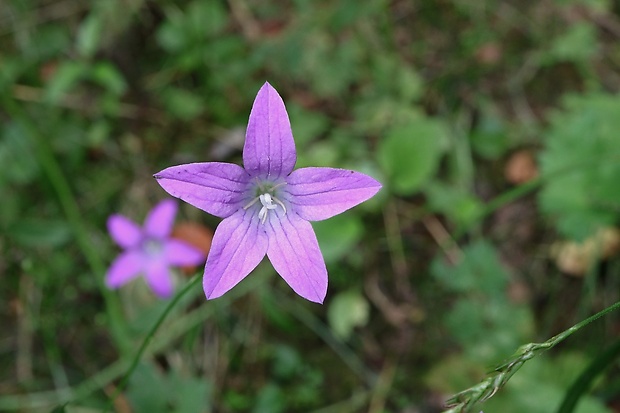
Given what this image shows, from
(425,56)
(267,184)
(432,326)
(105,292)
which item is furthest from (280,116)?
(425,56)

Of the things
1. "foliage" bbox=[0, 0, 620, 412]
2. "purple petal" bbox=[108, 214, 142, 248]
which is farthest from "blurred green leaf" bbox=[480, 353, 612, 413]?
"purple petal" bbox=[108, 214, 142, 248]

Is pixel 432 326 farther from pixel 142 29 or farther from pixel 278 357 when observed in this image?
pixel 142 29

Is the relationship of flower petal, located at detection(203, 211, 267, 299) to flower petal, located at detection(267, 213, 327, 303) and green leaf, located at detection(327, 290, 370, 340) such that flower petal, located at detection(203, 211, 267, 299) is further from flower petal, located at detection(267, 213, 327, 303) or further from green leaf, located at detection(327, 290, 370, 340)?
green leaf, located at detection(327, 290, 370, 340)

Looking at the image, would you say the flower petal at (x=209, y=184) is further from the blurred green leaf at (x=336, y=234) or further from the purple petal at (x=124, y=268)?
the purple petal at (x=124, y=268)

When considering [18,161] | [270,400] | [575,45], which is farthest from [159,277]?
[575,45]

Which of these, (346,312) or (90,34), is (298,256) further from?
(90,34)

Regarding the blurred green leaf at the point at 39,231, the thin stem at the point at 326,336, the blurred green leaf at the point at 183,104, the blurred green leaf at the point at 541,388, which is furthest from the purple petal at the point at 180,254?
the blurred green leaf at the point at 541,388
